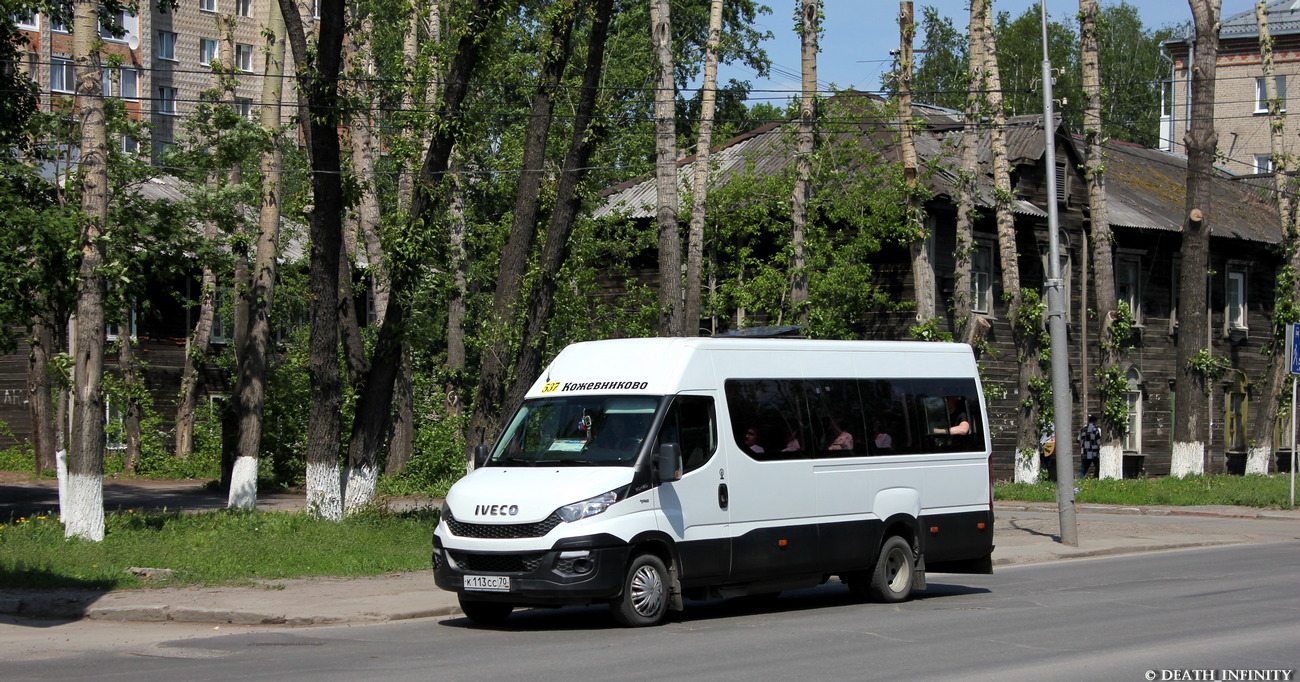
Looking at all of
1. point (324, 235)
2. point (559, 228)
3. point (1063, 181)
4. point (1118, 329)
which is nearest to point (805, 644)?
point (559, 228)

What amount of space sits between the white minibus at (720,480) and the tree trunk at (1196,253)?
1936 centimetres

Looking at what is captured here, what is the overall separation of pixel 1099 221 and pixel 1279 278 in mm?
6483

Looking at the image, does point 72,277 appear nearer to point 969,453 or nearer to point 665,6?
point 969,453

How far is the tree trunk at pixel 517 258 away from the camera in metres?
19.5

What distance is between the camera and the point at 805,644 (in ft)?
34.8

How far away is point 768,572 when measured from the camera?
12531mm

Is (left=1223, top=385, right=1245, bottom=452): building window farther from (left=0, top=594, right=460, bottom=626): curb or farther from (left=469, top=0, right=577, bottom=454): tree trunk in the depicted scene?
(left=0, top=594, right=460, bottom=626): curb

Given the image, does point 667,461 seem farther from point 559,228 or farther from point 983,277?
point 983,277

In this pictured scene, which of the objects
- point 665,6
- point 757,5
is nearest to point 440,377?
point 665,6

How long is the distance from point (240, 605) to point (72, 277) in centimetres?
660

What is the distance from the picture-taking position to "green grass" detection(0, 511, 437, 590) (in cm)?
1420

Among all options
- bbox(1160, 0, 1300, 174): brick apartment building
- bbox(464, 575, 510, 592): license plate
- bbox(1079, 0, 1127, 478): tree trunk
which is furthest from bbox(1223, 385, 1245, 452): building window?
bbox(464, 575, 510, 592): license plate

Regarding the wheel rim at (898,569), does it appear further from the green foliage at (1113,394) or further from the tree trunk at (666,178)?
the green foliage at (1113,394)

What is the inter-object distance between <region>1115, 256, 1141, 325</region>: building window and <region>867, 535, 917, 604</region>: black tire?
2889 cm
